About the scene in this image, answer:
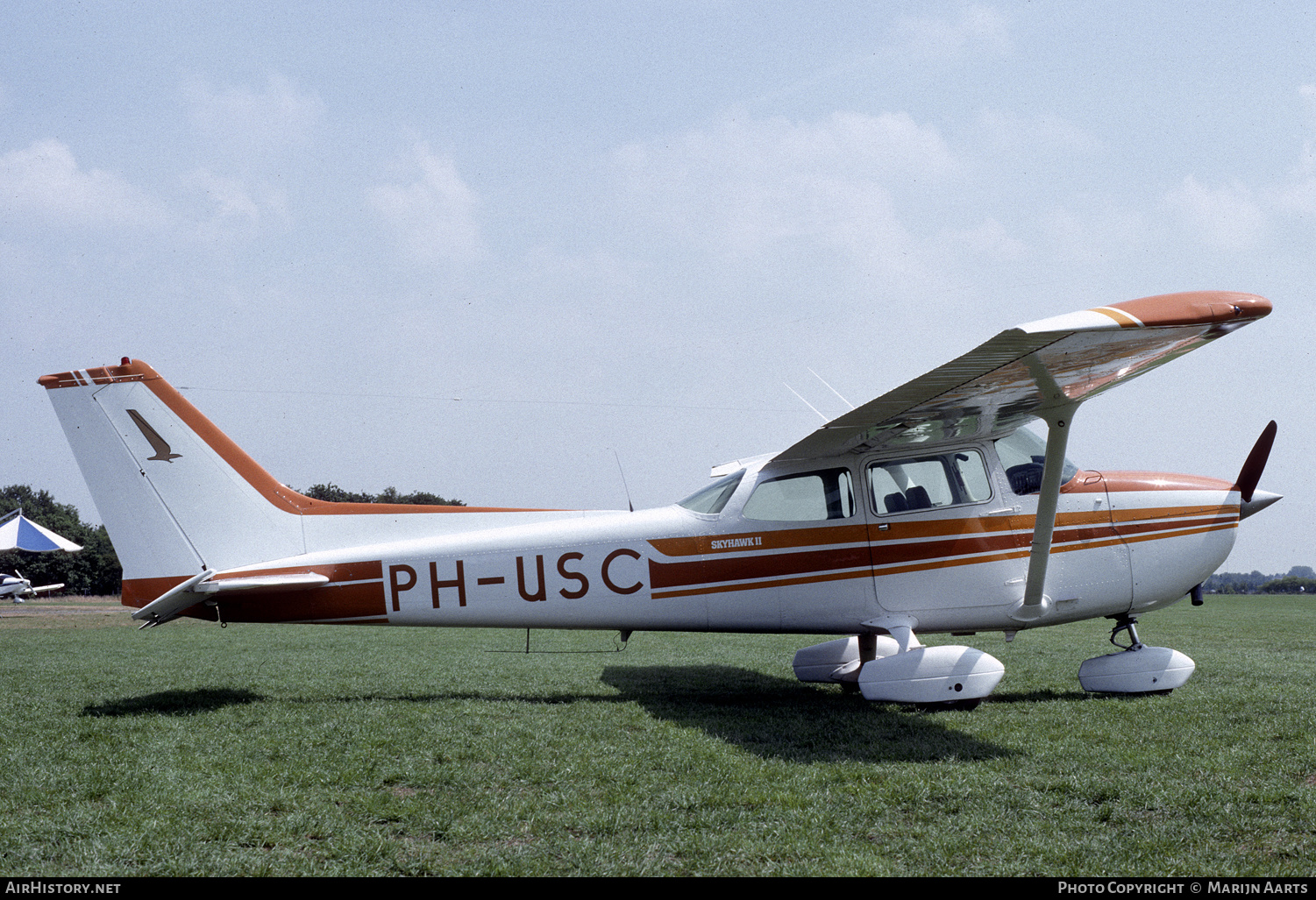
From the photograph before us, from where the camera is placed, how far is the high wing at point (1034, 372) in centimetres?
524

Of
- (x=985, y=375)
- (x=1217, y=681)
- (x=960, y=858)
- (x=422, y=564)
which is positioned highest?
(x=985, y=375)

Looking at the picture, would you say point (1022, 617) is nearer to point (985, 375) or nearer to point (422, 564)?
point (985, 375)

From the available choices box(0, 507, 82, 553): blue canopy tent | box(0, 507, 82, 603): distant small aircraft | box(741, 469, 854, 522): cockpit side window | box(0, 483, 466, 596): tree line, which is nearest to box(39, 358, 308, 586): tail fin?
box(741, 469, 854, 522): cockpit side window

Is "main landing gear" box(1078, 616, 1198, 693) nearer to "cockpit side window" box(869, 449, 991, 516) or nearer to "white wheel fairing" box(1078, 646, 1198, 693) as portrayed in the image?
"white wheel fairing" box(1078, 646, 1198, 693)

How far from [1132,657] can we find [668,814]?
5.20 meters

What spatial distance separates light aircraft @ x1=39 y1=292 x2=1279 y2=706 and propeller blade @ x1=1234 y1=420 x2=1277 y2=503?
6cm

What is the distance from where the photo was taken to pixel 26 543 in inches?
1335

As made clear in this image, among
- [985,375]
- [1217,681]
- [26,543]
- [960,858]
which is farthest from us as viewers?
[26,543]

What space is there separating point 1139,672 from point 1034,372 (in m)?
3.20

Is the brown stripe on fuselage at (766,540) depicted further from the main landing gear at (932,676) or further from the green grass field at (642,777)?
the green grass field at (642,777)

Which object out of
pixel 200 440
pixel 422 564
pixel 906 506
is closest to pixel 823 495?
pixel 906 506

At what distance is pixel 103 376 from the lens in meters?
7.45

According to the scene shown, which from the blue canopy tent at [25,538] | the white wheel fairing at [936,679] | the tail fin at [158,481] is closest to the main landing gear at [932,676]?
the white wheel fairing at [936,679]

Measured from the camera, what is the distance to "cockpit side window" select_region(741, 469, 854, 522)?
25.2ft
